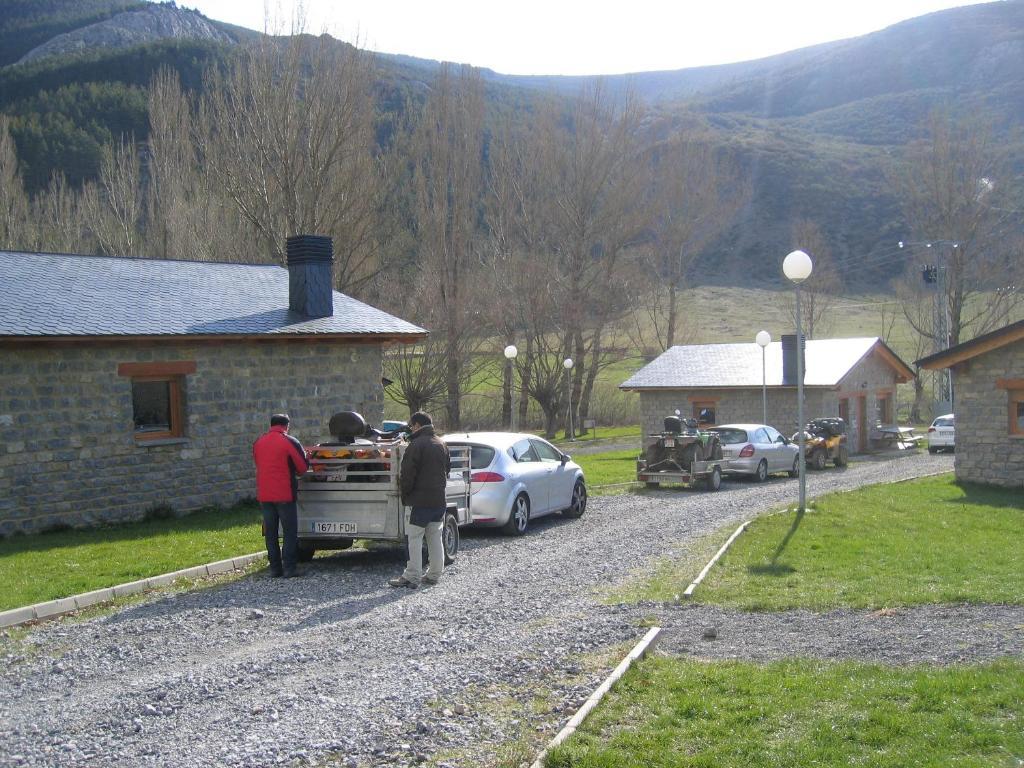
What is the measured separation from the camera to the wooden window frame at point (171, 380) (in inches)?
643

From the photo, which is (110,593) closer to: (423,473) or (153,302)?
(423,473)

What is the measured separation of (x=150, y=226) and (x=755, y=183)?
111279mm

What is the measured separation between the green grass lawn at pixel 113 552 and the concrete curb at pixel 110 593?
212mm

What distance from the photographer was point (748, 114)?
653 ft

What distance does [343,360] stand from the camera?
1955cm

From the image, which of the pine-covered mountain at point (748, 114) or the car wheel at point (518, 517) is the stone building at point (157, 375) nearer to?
the car wheel at point (518, 517)

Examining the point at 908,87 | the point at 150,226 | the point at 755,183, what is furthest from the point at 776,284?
the point at 908,87

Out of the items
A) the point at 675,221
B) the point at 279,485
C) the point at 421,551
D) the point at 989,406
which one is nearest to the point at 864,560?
the point at 421,551

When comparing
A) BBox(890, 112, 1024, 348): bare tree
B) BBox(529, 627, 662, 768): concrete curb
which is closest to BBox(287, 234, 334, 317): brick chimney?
BBox(529, 627, 662, 768): concrete curb

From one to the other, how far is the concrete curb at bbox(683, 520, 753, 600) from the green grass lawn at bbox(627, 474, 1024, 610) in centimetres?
8

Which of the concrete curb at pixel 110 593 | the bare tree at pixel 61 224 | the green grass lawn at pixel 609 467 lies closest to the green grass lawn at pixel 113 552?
the concrete curb at pixel 110 593

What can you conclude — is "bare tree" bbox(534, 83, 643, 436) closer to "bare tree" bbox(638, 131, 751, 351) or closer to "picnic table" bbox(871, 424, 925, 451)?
"bare tree" bbox(638, 131, 751, 351)

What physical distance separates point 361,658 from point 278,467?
4.19 metres

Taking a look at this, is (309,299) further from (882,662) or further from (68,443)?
(882,662)
